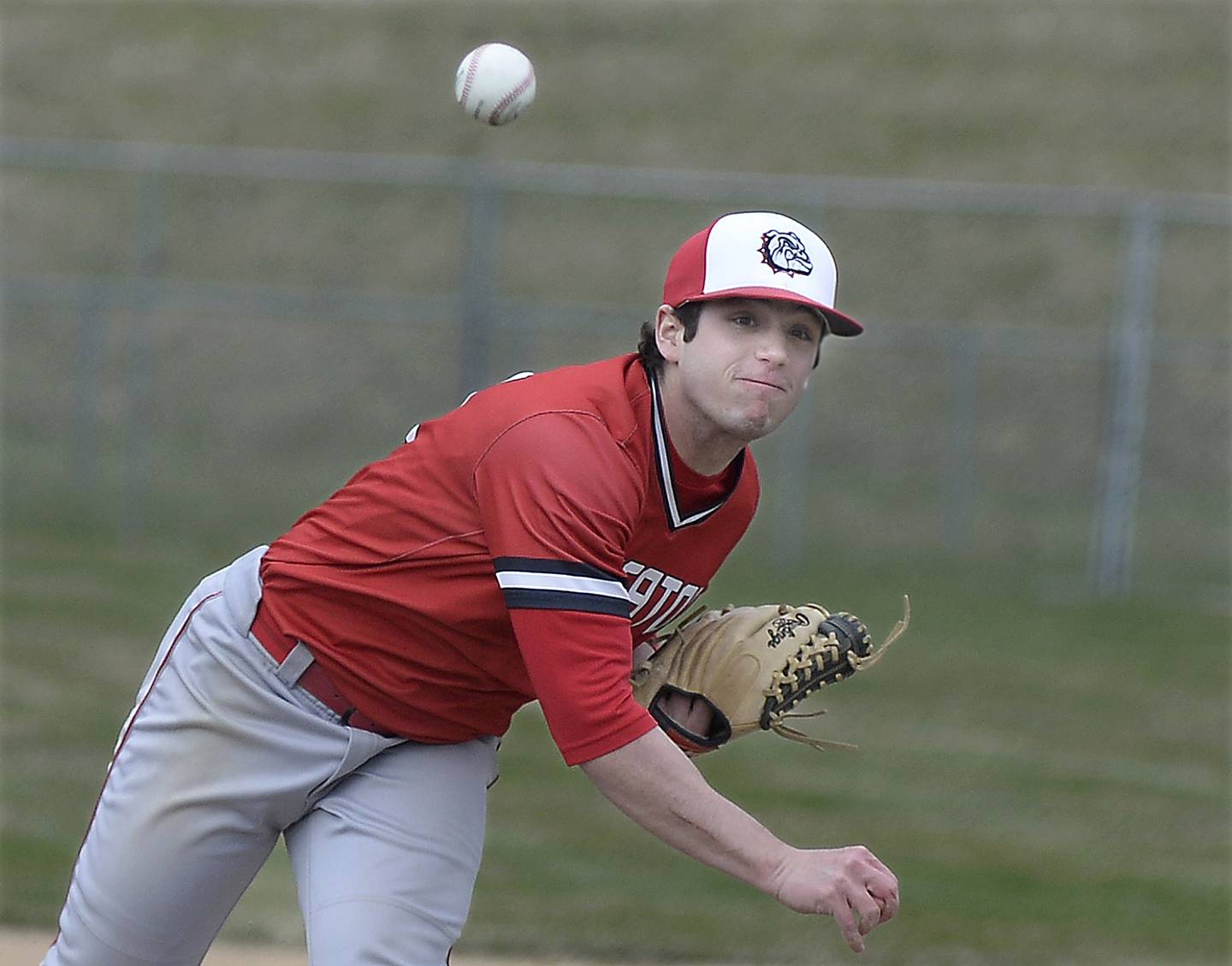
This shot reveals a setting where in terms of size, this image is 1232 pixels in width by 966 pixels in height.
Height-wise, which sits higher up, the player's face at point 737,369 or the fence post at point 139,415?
the player's face at point 737,369

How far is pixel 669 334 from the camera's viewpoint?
10.8ft

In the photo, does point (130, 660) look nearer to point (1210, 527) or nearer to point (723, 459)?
point (723, 459)

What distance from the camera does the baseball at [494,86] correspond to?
4.11m

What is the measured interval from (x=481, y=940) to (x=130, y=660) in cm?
410

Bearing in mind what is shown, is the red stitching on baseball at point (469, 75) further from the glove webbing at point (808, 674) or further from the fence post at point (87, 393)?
the fence post at point (87, 393)

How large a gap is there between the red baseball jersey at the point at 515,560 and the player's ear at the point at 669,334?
6cm

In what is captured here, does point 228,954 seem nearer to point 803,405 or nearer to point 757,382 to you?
point 757,382

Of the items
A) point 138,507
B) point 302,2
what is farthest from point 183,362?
point 302,2

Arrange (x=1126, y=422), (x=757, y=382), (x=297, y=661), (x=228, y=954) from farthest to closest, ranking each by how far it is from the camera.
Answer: (x=1126, y=422) < (x=228, y=954) < (x=297, y=661) < (x=757, y=382)

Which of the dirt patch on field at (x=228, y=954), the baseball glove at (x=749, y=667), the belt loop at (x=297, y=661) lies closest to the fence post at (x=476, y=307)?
the dirt patch on field at (x=228, y=954)

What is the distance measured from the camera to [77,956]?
3.41 metres

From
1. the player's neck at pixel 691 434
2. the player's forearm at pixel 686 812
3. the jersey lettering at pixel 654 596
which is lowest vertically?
the player's forearm at pixel 686 812

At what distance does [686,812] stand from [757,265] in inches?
36.1

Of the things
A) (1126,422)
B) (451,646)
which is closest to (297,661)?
(451,646)
